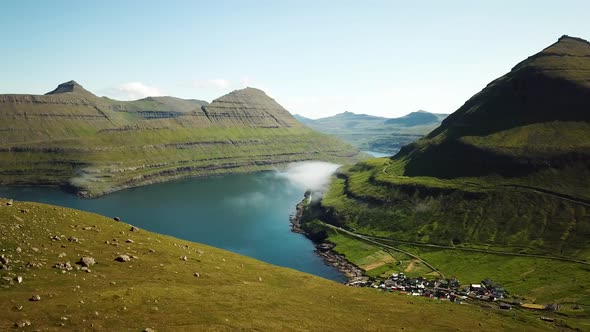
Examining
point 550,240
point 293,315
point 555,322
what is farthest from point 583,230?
point 293,315

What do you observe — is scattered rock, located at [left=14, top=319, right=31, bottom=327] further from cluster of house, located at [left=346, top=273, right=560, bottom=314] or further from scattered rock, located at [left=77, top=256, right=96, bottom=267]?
cluster of house, located at [left=346, top=273, right=560, bottom=314]

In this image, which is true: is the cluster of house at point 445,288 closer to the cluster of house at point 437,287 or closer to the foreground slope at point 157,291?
the cluster of house at point 437,287

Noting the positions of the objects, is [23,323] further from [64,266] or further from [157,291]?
[157,291]

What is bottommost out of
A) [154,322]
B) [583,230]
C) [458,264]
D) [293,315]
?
[458,264]

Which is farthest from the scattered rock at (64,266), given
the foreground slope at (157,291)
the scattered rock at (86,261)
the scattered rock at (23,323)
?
the scattered rock at (23,323)

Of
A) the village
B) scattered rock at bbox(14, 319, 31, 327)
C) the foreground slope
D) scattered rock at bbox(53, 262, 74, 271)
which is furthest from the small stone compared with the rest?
the village

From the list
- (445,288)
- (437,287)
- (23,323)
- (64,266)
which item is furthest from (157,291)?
(445,288)

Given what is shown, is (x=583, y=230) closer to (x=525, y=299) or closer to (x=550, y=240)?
(x=550, y=240)
